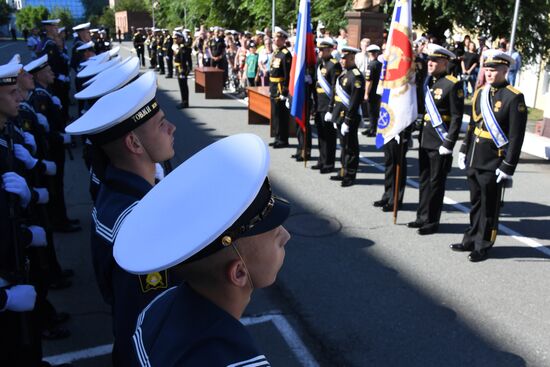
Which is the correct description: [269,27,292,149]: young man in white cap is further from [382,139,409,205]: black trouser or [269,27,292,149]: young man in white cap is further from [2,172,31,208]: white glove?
[2,172,31,208]: white glove

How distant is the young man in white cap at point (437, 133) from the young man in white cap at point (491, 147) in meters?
Result: 0.32

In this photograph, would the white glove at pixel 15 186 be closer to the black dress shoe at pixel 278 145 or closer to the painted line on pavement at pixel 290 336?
the painted line on pavement at pixel 290 336

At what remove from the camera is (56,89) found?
10406 millimetres

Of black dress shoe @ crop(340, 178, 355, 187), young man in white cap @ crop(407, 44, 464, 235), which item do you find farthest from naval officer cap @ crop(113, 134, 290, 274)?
black dress shoe @ crop(340, 178, 355, 187)

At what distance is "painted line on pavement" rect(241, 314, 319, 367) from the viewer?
3621 millimetres

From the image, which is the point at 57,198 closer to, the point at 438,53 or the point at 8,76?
the point at 8,76

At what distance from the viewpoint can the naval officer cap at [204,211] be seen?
119 cm

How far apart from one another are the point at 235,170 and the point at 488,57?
14.7 ft

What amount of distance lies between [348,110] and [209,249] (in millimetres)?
6508

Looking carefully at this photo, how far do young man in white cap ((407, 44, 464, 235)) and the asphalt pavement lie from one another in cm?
35

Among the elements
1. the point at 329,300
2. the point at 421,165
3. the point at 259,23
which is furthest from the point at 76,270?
the point at 259,23

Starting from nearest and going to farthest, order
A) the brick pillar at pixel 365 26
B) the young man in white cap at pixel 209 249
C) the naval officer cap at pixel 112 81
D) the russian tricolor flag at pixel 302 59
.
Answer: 1. the young man in white cap at pixel 209 249
2. the naval officer cap at pixel 112 81
3. the russian tricolor flag at pixel 302 59
4. the brick pillar at pixel 365 26

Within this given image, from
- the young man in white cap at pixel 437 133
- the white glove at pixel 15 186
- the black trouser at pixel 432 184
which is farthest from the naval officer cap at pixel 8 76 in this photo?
the black trouser at pixel 432 184

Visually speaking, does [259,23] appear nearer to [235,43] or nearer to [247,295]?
[235,43]
